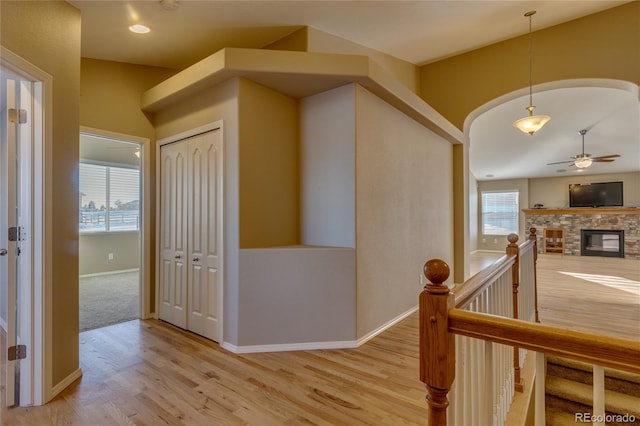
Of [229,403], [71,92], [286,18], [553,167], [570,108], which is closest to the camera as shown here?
[229,403]

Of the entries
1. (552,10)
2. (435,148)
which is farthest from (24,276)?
(552,10)

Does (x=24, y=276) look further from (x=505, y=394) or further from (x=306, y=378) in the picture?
(x=505, y=394)

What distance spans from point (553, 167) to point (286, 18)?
31.2ft

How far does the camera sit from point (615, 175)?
940 cm

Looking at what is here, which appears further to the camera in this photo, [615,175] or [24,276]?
[615,175]

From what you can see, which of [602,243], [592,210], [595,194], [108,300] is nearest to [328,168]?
[108,300]

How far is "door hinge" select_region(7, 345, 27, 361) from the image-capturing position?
2119 mm

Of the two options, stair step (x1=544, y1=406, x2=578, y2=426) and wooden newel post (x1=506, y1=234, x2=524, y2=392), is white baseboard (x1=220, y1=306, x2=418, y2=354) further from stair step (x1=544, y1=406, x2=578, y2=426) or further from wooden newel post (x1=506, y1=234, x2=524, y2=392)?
stair step (x1=544, y1=406, x2=578, y2=426)

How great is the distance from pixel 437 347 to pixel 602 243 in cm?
1170

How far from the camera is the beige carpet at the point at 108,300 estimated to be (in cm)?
385

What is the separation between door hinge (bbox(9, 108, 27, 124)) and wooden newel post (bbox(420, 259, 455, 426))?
2.78m

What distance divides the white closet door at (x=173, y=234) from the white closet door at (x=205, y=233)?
119 millimetres

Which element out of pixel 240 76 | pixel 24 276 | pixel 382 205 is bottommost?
pixel 24 276

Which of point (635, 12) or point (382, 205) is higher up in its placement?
point (635, 12)
